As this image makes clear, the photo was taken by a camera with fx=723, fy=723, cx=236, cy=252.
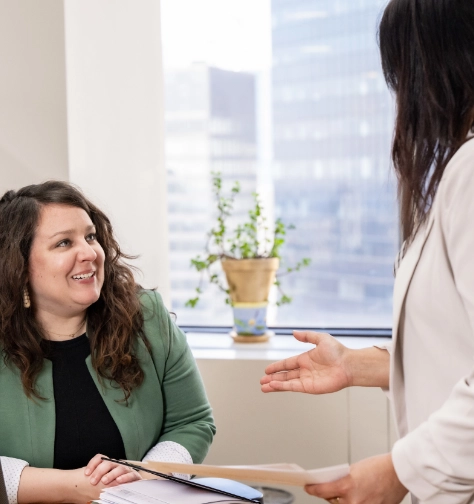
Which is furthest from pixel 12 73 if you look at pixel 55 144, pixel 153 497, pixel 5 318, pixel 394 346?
pixel 394 346

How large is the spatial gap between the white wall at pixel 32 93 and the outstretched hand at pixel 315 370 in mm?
1381

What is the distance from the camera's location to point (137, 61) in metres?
2.84

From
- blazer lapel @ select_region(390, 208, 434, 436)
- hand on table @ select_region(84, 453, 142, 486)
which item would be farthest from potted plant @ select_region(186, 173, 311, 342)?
blazer lapel @ select_region(390, 208, 434, 436)

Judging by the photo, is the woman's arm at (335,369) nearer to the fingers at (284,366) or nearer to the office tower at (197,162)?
the fingers at (284,366)

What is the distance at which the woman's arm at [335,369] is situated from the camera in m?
1.34

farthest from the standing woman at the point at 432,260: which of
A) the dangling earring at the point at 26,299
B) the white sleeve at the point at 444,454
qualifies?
the dangling earring at the point at 26,299

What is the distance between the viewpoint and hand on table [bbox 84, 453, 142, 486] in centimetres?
177

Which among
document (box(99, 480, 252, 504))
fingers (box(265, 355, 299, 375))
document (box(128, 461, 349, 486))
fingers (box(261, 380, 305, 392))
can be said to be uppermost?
fingers (box(265, 355, 299, 375))

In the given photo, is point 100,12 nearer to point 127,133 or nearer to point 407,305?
point 127,133

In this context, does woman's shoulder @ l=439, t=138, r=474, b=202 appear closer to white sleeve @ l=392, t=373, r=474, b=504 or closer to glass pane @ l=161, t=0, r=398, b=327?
white sleeve @ l=392, t=373, r=474, b=504

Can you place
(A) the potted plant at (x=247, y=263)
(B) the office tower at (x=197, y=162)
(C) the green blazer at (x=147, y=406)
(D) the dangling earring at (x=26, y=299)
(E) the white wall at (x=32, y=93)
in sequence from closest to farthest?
1. (C) the green blazer at (x=147, y=406)
2. (D) the dangling earring at (x=26, y=299)
3. (E) the white wall at (x=32, y=93)
4. (A) the potted plant at (x=247, y=263)
5. (B) the office tower at (x=197, y=162)

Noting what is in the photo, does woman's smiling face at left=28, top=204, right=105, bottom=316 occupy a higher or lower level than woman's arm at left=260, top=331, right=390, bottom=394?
higher

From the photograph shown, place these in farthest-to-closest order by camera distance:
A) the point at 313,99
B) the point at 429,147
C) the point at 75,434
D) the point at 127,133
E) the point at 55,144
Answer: the point at 313,99, the point at 127,133, the point at 55,144, the point at 75,434, the point at 429,147

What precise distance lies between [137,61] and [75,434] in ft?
4.92
